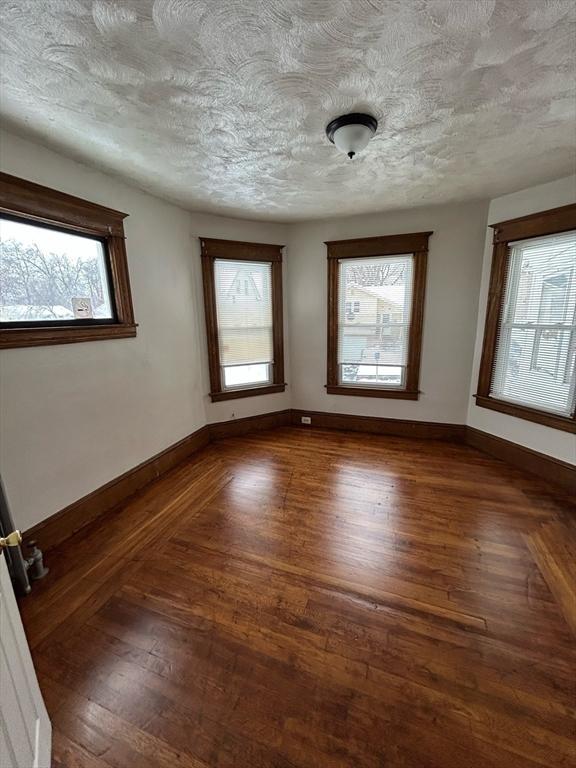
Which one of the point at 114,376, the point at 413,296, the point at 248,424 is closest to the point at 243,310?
the point at 248,424

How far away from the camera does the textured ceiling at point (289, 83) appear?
43.8 inches

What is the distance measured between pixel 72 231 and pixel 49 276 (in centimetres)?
39

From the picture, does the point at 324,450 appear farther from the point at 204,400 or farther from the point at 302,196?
the point at 302,196

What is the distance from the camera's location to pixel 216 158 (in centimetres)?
215

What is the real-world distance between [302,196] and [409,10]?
1.90 metres

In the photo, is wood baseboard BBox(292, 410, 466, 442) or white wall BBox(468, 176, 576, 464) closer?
white wall BBox(468, 176, 576, 464)

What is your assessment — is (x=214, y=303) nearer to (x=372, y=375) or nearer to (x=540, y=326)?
(x=372, y=375)

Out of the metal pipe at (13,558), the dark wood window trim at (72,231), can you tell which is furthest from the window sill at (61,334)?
the metal pipe at (13,558)

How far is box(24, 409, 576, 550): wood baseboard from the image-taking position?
7.20ft

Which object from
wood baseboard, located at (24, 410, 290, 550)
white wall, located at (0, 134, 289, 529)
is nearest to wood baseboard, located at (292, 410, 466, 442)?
wood baseboard, located at (24, 410, 290, 550)

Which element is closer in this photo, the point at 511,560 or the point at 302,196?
the point at 511,560

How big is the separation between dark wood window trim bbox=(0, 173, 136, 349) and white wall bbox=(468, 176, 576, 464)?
3.50 metres

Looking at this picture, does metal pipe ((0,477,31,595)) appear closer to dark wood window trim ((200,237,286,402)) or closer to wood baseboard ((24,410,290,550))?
wood baseboard ((24,410,290,550))

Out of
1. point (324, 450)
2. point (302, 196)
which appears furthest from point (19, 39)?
point (324, 450)
